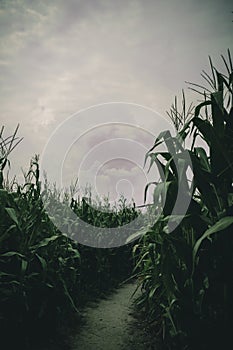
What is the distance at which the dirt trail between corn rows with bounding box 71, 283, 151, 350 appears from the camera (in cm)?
268

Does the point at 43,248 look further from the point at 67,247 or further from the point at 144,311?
the point at 144,311

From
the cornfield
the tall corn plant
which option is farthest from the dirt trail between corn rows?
the tall corn plant

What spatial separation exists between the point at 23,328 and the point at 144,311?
63.6 inches

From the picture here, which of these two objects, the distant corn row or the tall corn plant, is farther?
the distant corn row

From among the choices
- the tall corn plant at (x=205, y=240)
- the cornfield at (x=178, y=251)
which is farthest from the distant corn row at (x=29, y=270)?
the tall corn plant at (x=205, y=240)

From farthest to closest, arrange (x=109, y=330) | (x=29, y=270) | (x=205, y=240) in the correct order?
(x=109, y=330) < (x=29, y=270) < (x=205, y=240)

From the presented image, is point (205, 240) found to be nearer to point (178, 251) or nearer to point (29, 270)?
point (178, 251)

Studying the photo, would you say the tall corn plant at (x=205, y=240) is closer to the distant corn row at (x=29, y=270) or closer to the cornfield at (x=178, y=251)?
the cornfield at (x=178, y=251)

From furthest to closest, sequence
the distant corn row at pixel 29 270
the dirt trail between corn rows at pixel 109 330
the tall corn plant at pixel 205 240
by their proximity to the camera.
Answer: the dirt trail between corn rows at pixel 109 330
the distant corn row at pixel 29 270
the tall corn plant at pixel 205 240

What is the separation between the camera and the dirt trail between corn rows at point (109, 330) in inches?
105

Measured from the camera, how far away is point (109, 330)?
3.08 metres

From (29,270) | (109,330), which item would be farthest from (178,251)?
(109,330)

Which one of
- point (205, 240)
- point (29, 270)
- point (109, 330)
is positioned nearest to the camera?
point (205, 240)

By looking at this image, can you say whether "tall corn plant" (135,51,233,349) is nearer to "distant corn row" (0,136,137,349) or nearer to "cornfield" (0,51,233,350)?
"cornfield" (0,51,233,350)
